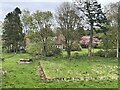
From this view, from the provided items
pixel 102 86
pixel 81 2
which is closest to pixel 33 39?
pixel 81 2

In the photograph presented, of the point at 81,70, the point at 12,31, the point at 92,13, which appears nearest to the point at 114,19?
the point at 92,13

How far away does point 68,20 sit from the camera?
151 ft

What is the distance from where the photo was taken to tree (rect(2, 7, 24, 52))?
195 feet

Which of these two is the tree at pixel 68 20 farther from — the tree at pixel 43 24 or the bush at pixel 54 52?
the tree at pixel 43 24

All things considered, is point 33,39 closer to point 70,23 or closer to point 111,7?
point 70,23

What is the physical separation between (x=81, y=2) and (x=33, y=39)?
10306 mm

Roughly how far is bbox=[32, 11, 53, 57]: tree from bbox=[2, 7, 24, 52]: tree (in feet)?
41.4

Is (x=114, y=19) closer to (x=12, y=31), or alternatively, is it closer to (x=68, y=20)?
(x=68, y=20)

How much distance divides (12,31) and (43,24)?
1339cm

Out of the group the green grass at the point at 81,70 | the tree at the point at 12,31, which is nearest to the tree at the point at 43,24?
the tree at the point at 12,31

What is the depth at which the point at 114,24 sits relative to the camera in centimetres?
4391

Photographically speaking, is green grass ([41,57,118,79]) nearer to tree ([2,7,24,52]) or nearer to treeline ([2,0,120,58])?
treeline ([2,0,120,58])

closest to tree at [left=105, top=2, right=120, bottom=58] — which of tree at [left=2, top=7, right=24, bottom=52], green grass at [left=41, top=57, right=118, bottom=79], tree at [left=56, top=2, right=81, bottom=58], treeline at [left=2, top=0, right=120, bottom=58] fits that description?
treeline at [left=2, top=0, right=120, bottom=58]

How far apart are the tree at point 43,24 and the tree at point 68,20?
74.1 inches
